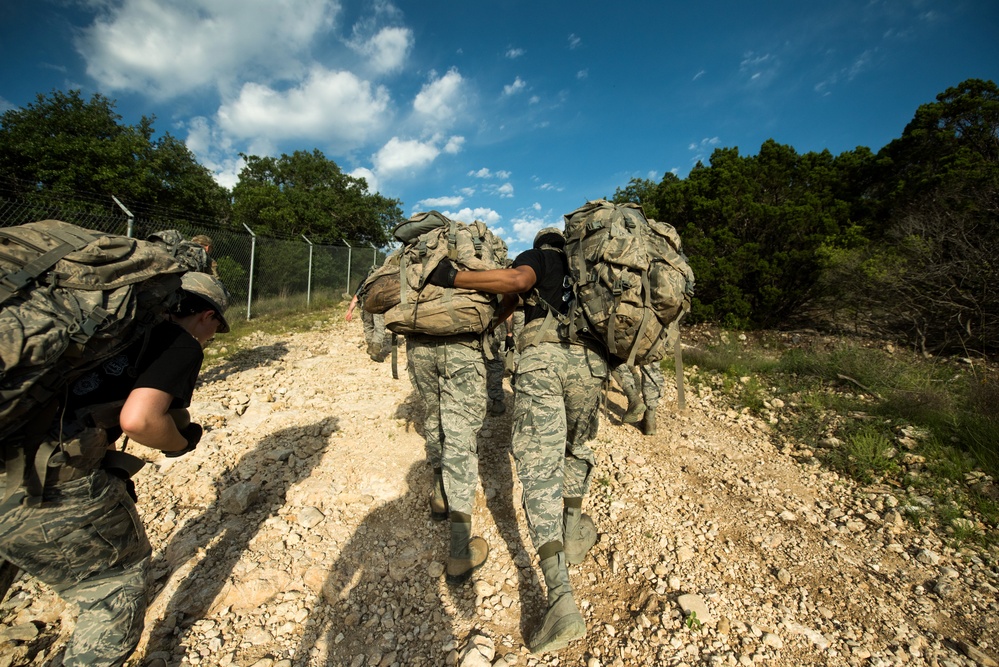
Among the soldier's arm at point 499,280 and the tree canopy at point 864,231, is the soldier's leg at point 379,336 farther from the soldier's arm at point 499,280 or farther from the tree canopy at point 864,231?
the tree canopy at point 864,231

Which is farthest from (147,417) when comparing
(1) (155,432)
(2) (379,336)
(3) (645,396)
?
(2) (379,336)

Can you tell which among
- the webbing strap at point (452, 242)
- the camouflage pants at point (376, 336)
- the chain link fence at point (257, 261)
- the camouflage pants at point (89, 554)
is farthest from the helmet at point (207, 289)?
the chain link fence at point (257, 261)

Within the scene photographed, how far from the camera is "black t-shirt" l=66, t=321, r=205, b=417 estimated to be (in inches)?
52.9

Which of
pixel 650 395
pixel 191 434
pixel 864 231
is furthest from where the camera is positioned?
pixel 864 231

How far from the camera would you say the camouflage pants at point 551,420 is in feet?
6.64

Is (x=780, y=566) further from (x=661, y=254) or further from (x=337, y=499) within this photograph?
(x=337, y=499)

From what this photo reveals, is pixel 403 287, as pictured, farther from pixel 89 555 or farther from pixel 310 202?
pixel 310 202

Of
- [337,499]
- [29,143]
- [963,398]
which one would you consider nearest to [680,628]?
[337,499]

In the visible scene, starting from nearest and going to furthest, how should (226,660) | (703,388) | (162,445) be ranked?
(162,445), (226,660), (703,388)

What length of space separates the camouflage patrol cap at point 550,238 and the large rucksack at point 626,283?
0.64ft

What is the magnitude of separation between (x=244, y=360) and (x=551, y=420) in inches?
216

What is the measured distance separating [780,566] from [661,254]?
1854mm

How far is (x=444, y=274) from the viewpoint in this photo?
89.4 inches

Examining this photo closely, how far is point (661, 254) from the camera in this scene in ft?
7.16
